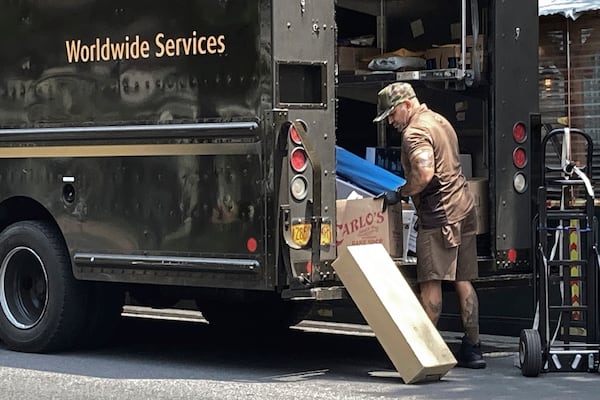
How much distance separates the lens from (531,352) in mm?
8758

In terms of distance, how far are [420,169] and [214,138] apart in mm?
1387

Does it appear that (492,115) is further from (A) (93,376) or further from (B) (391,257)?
(A) (93,376)

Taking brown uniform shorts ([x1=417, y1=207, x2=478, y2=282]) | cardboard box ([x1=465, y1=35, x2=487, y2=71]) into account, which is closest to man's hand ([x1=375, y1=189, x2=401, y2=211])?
brown uniform shorts ([x1=417, y1=207, x2=478, y2=282])

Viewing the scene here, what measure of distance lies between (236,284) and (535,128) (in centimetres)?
263

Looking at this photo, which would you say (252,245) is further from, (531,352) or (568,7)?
(568,7)

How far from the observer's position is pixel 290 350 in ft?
34.4

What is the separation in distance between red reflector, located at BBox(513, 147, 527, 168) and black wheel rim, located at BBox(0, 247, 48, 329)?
362 cm

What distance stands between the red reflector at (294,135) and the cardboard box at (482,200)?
1645 mm

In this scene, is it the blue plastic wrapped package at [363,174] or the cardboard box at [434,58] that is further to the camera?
the cardboard box at [434,58]

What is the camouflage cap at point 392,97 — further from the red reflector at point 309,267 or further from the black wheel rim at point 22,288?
the black wheel rim at point 22,288

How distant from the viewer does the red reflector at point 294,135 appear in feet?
28.4

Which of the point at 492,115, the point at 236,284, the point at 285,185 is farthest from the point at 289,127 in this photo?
the point at 492,115

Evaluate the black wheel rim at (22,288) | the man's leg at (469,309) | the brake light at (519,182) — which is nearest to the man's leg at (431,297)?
the man's leg at (469,309)

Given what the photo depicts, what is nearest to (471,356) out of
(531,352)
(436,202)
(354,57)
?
(531,352)
